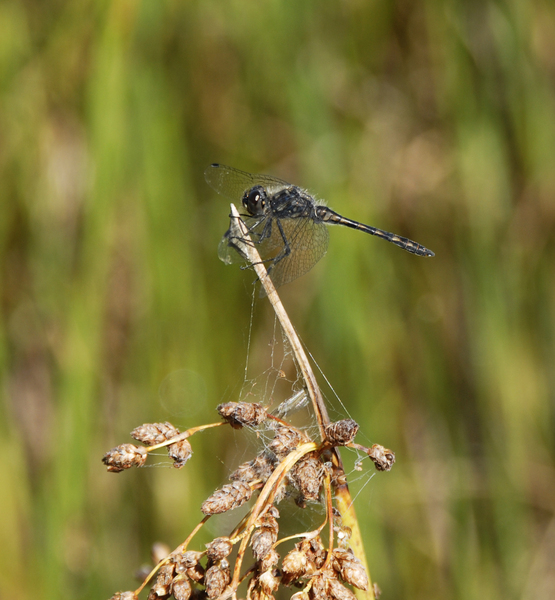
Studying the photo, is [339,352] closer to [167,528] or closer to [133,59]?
[167,528]

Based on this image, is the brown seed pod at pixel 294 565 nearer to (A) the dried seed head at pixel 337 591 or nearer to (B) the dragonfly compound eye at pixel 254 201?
(A) the dried seed head at pixel 337 591

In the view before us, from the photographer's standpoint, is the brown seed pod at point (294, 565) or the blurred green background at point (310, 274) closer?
the brown seed pod at point (294, 565)

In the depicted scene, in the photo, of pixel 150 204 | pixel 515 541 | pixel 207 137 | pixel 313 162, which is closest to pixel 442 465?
pixel 515 541

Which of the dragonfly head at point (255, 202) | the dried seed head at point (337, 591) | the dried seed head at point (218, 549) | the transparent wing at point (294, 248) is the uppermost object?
the dragonfly head at point (255, 202)

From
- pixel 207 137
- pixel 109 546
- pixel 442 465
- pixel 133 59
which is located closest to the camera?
pixel 133 59

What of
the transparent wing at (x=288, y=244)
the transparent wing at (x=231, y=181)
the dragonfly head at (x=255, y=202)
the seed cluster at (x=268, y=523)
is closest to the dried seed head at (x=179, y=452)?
the seed cluster at (x=268, y=523)

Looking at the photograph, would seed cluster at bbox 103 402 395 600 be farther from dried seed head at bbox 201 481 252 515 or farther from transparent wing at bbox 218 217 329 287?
transparent wing at bbox 218 217 329 287

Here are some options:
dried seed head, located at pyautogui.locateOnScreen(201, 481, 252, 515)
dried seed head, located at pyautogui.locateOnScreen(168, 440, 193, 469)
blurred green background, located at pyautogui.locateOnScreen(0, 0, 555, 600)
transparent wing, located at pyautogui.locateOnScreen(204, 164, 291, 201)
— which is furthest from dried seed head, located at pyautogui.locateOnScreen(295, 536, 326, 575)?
transparent wing, located at pyautogui.locateOnScreen(204, 164, 291, 201)
